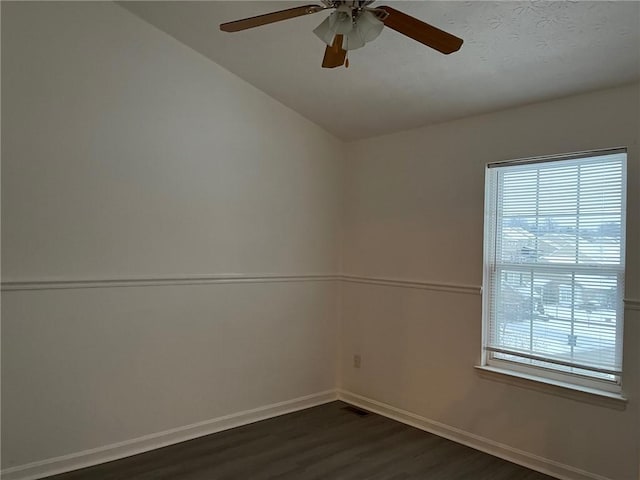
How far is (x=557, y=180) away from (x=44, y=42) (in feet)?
10.6

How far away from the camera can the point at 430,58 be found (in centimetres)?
292

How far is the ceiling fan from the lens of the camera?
186 centimetres

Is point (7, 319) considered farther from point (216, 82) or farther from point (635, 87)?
point (635, 87)

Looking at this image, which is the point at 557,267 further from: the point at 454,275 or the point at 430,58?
the point at 430,58

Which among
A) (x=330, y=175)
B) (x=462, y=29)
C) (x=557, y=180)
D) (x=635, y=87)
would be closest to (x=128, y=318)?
(x=330, y=175)

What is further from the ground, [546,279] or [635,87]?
[635,87]

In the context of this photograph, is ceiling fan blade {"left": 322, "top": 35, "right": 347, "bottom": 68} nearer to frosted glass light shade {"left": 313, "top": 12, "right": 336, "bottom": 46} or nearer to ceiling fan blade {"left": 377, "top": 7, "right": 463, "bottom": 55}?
frosted glass light shade {"left": 313, "top": 12, "right": 336, "bottom": 46}

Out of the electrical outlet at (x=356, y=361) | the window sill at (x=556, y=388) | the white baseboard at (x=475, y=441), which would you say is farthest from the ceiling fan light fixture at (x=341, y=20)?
the electrical outlet at (x=356, y=361)

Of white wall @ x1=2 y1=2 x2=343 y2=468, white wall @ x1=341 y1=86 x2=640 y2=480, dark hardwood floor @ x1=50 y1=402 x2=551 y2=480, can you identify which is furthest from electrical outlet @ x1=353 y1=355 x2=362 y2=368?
dark hardwood floor @ x1=50 y1=402 x2=551 y2=480

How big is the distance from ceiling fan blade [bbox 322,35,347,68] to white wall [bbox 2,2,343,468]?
1489 millimetres

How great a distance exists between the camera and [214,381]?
3.53 meters

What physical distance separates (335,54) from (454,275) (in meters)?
1.94

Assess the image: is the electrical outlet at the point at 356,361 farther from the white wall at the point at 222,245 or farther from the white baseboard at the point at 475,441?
the white baseboard at the point at 475,441

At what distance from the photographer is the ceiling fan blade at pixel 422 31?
1.86 metres
